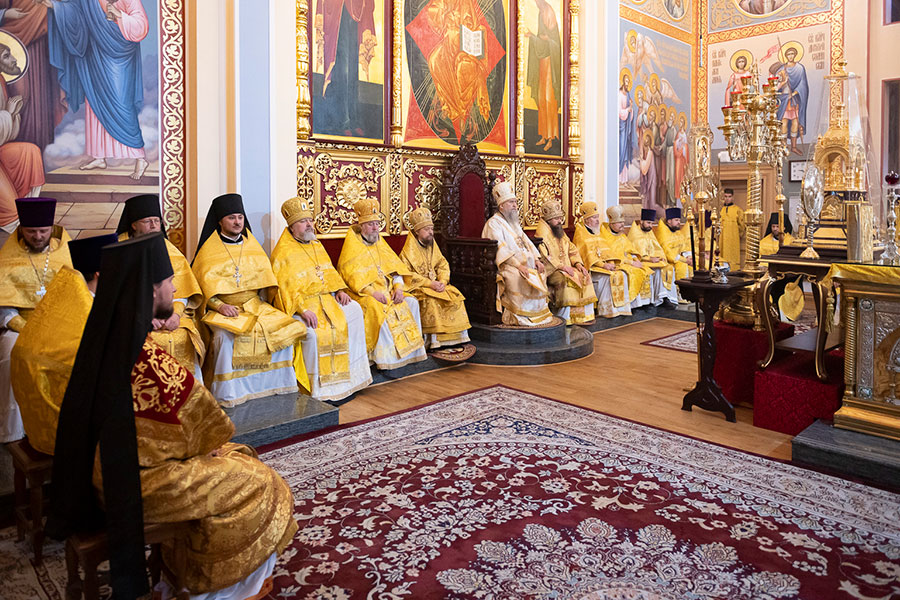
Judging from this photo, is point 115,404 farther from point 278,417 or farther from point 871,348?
point 871,348

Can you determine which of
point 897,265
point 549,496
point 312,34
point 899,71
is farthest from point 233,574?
point 899,71

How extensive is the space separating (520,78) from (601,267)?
2.95 metres

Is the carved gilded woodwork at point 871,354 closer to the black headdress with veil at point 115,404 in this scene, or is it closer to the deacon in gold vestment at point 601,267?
the black headdress with veil at point 115,404

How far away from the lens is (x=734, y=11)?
13883mm

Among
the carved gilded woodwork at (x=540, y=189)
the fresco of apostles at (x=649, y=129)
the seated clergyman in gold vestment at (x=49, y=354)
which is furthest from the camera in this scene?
the fresco of apostles at (x=649, y=129)

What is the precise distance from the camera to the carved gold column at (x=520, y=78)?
970 cm

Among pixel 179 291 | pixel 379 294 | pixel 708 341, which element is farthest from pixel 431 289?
pixel 708 341

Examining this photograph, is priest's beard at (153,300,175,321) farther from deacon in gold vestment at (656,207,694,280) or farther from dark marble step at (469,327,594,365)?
deacon in gold vestment at (656,207,694,280)

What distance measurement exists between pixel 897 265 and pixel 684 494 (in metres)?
2.13

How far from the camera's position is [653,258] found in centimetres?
1108

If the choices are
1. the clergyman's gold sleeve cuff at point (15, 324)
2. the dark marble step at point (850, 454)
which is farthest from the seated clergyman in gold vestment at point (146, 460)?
the dark marble step at point (850, 454)

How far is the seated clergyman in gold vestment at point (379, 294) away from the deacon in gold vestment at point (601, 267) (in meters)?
3.82

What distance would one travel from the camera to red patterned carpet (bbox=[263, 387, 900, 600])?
306 cm

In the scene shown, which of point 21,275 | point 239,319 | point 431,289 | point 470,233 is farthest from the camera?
point 470,233
